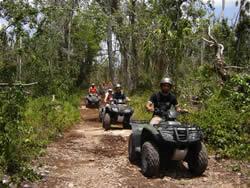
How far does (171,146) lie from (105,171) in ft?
4.54

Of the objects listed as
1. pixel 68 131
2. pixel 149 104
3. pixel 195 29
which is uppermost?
pixel 195 29

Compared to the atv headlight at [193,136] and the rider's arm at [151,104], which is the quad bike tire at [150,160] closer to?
the atv headlight at [193,136]

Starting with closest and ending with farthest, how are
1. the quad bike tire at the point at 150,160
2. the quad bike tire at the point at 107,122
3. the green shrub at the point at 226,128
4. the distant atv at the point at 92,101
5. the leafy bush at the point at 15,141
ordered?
the leafy bush at the point at 15,141 < the quad bike tire at the point at 150,160 < the green shrub at the point at 226,128 < the quad bike tire at the point at 107,122 < the distant atv at the point at 92,101

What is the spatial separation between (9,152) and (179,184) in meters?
2.83

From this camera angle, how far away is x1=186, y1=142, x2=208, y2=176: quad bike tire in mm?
7516

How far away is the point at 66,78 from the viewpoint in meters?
23.2

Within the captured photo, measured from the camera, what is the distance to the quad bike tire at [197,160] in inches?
296

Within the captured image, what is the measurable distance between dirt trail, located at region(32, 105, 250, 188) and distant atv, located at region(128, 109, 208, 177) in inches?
8.5

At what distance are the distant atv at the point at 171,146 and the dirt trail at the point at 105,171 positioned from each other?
8.5 inches

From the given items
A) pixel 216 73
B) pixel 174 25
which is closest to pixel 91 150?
pixel 216 73

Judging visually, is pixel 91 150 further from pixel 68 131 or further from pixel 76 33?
pixel 76 33

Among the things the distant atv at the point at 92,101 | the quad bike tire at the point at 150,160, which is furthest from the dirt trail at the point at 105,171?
the distant atv at the point at 92,101

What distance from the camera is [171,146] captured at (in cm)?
734

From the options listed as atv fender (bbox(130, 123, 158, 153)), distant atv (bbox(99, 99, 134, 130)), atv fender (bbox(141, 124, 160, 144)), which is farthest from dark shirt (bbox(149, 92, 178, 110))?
distant atv (bbox(99, 99, 134, 130))
